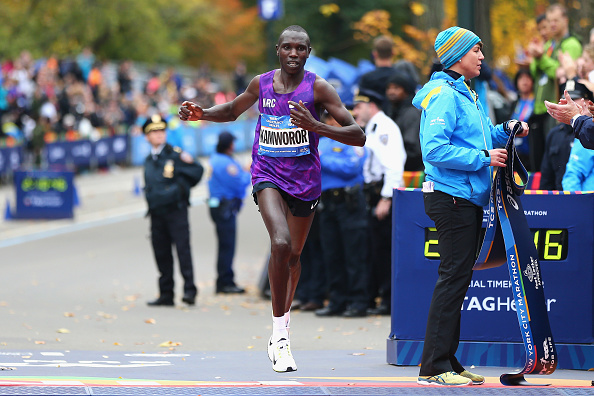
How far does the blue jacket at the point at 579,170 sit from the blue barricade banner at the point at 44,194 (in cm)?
1381

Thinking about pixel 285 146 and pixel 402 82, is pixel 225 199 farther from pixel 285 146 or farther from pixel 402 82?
pixel 285 146

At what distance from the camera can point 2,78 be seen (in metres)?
30.8

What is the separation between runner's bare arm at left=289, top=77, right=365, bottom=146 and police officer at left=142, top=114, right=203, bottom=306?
5.21 meters

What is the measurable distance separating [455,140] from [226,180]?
697cm

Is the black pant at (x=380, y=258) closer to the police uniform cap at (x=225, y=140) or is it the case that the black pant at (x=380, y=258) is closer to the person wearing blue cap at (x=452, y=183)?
the police uniform cap at (x=225, y=140)

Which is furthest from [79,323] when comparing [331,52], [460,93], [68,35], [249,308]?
[331,52]

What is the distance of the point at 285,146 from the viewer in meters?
7.04

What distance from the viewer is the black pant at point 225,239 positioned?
44.0ft

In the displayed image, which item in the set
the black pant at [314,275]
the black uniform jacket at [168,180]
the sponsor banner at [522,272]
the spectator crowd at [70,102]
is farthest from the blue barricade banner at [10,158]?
the sponsor banner at [522,272]

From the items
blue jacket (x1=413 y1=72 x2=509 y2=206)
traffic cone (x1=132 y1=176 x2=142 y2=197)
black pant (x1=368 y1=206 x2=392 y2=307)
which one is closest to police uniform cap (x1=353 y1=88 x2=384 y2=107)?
black pant (x1=368 y1=206 x2=392 y2=307)

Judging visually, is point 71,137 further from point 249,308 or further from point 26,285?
point 249,308

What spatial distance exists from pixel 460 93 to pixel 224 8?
179 feet

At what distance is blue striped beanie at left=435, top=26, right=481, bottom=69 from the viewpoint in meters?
6.65

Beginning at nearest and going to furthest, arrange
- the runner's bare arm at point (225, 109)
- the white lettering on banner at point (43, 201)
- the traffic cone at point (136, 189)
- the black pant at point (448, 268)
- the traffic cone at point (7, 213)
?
1. the black pant at point (448, 268)
2. the runner's bare arm at point (225, 109)
3. the traffic cone at point (7, 213)
4. the white lettering on banner at point (43, 201)
5. the traffic cone at point (136, 189)
